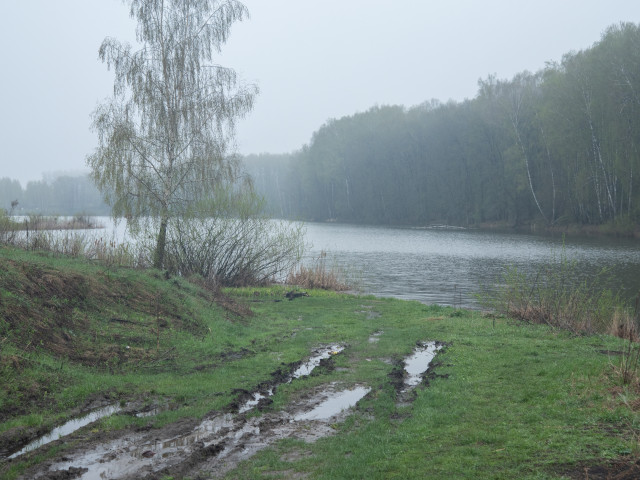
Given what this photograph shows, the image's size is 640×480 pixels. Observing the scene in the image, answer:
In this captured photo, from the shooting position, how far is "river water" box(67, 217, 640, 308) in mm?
25453

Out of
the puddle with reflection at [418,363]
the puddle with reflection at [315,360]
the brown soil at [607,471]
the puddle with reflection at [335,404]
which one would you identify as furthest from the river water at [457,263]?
the brown soil at [607,471]

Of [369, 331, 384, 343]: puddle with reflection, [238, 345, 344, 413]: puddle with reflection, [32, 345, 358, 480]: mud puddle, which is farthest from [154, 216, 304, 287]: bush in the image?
[32, 345, 358, 480]: mud puddle

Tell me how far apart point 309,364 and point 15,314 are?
17.7 feet

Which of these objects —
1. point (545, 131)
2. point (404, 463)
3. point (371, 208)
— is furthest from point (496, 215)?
point (404, 463)

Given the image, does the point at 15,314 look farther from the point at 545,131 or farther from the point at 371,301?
the point at 545,131

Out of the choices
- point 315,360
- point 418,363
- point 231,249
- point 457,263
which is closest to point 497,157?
point 457,263

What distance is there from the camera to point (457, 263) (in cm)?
3731

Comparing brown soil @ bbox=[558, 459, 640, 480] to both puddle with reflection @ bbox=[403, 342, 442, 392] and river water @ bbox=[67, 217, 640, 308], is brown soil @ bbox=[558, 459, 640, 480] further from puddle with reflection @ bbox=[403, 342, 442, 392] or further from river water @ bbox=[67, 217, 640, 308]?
river water @ bbox=[67, 217, 640, 308]

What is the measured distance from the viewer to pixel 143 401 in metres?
7.69

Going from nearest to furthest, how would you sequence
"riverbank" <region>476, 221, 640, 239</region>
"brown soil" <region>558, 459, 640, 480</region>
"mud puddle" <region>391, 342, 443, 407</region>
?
1. "brown soil" <region>558, 459, 640, 480</region>
2. "mud puddle" <region>391, 342, 443, 407</region>
3. "riverbank" <region>476, 221, 640, 239</region>

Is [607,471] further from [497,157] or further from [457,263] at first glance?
[497,157]

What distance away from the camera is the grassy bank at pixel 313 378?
541cm

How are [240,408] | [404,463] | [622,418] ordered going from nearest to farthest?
1. [404,463]
2. [622,418]
3. [240,408]

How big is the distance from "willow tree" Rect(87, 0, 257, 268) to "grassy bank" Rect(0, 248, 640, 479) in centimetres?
524
